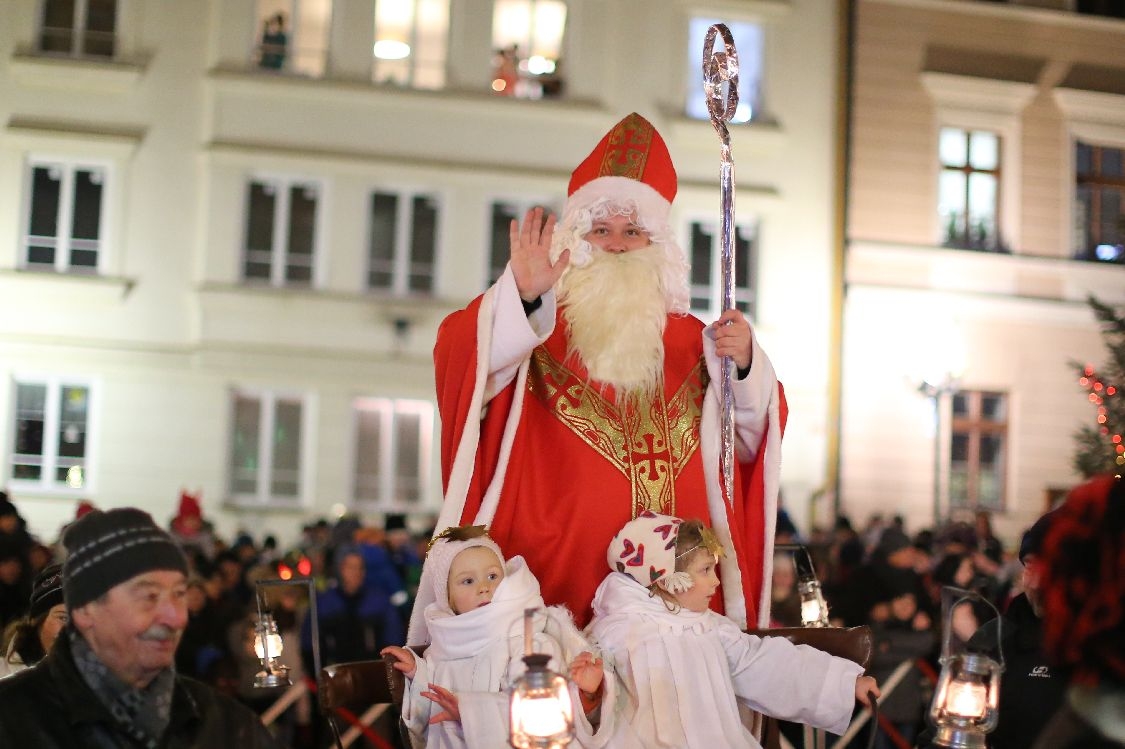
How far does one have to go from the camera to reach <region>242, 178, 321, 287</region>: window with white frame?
18016 mm

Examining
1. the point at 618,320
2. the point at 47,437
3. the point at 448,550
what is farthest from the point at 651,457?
the point at 47,437

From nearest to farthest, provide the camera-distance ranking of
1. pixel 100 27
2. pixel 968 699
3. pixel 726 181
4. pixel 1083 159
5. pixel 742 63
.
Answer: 1. pixel 968 699
2. pixel 726 181
3. pixel 100 27
4. pixel 742 63
5. pixel 1083 159

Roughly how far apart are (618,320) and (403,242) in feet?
43.1

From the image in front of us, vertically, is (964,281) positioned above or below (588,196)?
above

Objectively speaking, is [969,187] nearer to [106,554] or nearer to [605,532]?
[605,532]

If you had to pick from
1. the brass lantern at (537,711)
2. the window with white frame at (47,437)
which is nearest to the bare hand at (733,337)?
the brass lantern at (537,711)

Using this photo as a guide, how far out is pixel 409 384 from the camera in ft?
58.9

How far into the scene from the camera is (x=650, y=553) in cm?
476

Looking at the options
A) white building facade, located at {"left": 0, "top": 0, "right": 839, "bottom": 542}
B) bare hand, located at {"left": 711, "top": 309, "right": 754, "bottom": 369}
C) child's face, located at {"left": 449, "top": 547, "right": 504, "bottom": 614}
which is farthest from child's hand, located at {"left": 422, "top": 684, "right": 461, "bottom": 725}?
white building facade, located at {"left": 0, "top": 0, "right": 839, "bottom": 542}

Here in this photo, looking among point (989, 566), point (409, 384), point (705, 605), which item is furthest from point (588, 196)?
point (409, 384)

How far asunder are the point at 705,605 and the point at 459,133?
14.0m

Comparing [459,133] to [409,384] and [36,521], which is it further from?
[36,521]

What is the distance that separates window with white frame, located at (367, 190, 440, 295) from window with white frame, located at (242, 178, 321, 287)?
749 mm

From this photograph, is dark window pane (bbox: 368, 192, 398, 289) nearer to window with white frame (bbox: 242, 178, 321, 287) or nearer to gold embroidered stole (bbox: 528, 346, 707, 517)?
window with white frame (bbox: 242, 178, 321, 287)
